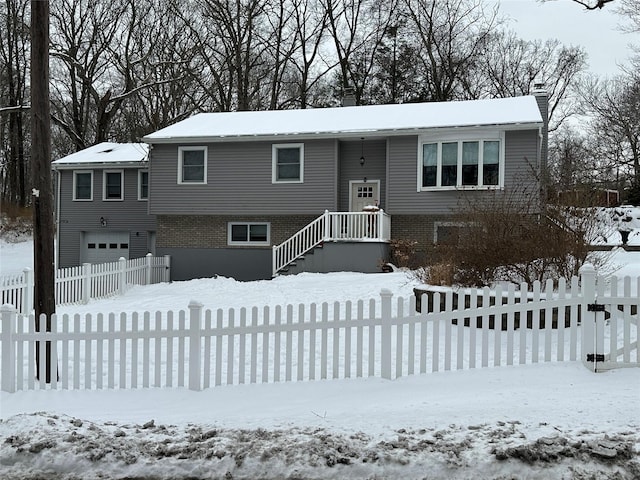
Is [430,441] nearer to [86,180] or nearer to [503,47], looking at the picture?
[86,180]

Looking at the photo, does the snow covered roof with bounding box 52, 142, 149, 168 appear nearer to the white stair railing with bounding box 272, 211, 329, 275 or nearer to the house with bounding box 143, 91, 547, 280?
the house with bounding box 143, 91, 547, 280

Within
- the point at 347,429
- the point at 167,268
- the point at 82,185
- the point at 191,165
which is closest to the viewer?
the point at 347,429

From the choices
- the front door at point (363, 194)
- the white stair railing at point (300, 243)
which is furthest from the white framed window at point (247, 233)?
the front door at point (363, 194)

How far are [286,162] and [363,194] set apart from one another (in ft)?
9.91

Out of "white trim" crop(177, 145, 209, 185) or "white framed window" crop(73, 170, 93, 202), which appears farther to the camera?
"white framed window" crop(73, 170, 93, 202)

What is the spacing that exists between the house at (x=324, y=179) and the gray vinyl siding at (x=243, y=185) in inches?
1.4

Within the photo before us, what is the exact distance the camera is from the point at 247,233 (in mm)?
21531

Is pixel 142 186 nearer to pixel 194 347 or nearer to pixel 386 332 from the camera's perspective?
pixel 194 347

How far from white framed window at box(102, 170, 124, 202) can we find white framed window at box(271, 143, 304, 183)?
8024 millimetres

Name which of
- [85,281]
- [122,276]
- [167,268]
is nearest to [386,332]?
[85,281]

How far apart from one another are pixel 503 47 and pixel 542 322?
110ft

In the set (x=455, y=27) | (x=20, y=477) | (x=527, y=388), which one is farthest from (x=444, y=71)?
(x=20, y=477)

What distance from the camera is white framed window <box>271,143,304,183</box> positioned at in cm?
2083

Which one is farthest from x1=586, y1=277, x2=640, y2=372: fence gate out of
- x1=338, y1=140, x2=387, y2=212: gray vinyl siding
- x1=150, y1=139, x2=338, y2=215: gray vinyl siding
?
x1=338, y1=140, x2=387, y2=212: gray vinyl siding
